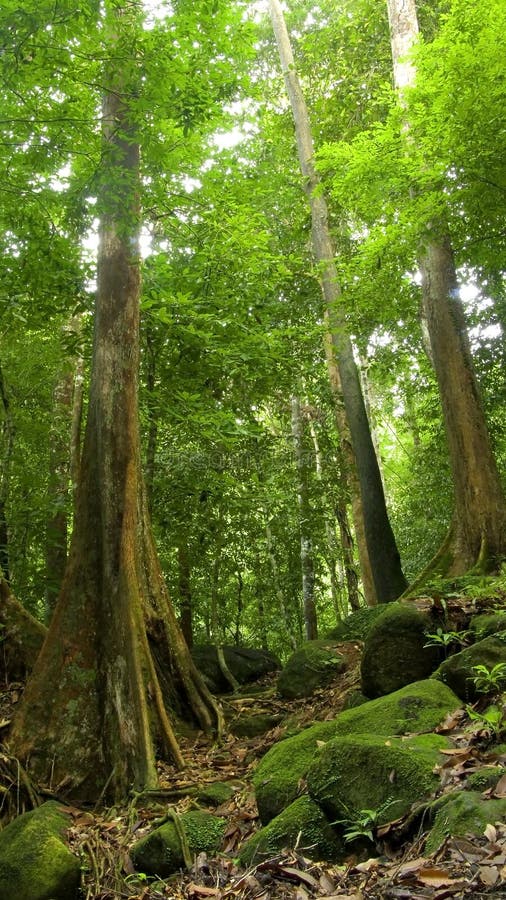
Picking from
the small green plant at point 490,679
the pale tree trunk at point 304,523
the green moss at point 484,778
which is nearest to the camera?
the green moss at point 484,778

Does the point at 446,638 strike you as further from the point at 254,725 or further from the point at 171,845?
the point at 254,725

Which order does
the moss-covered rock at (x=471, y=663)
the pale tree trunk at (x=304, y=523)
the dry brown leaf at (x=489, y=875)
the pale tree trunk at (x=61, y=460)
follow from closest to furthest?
the dry brown leaf at (x=489, y=875)
the moss-covered rock at (x=471, y=663)
the pale tree trunk at (x=61, y=460)
the pale tree trunk at (x=304, y=523)

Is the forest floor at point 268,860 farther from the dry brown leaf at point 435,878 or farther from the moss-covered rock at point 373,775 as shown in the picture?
the moss-covered rock at point 373,775

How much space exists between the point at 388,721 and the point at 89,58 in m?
6.03

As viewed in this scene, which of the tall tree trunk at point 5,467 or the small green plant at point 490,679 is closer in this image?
the small green plant at point 490,679

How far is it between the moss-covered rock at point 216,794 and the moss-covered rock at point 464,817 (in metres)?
2.98

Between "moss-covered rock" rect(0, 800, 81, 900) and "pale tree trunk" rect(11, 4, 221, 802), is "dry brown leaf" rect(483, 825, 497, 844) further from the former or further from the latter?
"pale tree trunk" rect(11, 4, 221, 802)

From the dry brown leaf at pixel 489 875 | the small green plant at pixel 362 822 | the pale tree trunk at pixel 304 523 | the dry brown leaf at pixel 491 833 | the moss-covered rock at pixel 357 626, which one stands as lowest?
the small green plant at pixel 362 822

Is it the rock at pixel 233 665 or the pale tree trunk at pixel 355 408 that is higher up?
the pale tree trunk at pixel 355 408

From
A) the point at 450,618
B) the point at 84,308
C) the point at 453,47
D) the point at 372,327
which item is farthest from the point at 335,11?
the point at 450,618

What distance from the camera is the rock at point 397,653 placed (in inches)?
219

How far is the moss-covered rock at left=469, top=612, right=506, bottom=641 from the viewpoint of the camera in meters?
5.31

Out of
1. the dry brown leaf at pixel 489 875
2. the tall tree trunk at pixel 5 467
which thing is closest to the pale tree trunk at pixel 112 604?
the tall tree trunk at pixel 5 467

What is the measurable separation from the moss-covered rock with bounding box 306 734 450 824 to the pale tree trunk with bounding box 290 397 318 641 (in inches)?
333
